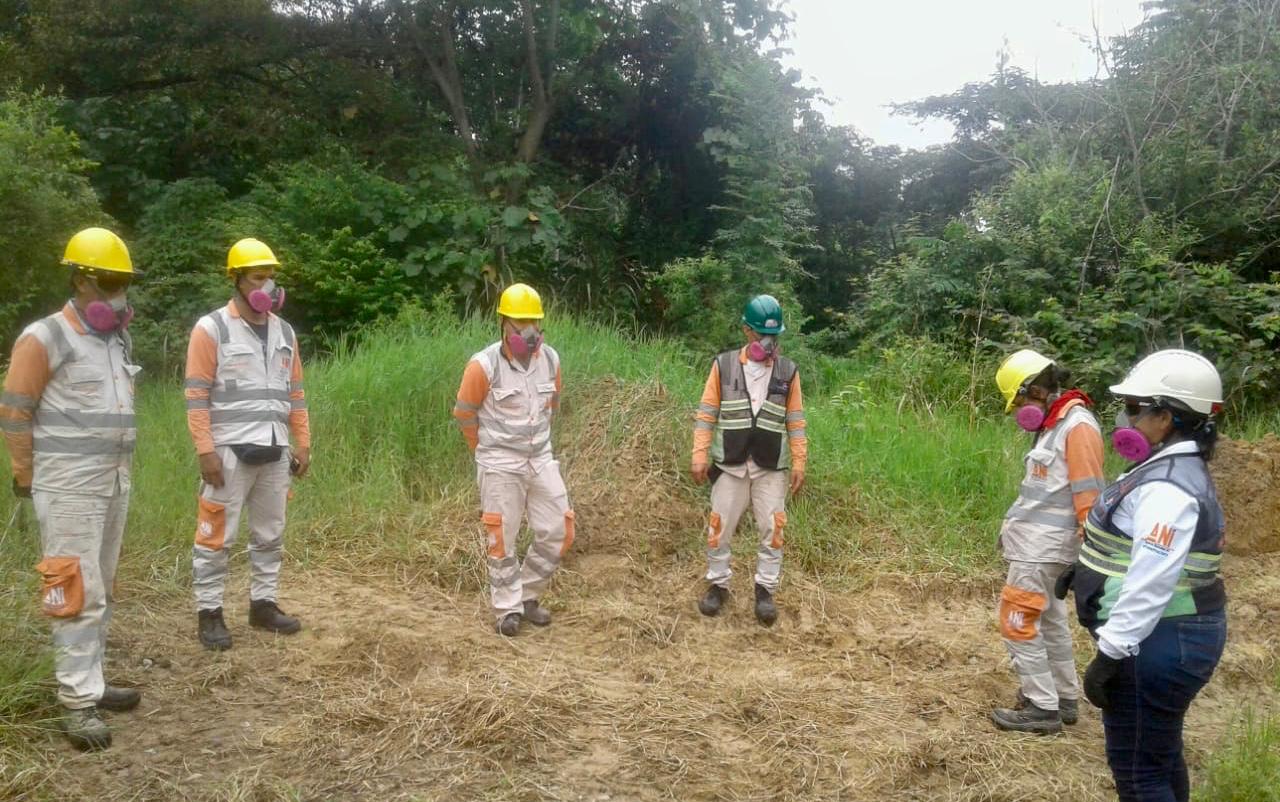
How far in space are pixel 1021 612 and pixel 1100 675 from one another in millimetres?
1394

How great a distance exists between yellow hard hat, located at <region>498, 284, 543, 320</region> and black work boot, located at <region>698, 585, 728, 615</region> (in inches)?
76.6

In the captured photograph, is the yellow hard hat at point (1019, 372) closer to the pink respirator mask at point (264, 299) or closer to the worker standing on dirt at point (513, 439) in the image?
the worker standing on dirt at point (513, 439)

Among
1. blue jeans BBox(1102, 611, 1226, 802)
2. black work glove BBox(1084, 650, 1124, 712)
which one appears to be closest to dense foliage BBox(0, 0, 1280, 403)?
blue jeans BBox(1102, 611, 1226, 802)

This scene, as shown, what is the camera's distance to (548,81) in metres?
13.2

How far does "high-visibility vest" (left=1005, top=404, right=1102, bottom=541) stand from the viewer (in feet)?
13.3

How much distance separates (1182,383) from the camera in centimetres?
285

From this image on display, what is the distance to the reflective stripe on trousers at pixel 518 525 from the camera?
5.08 metres

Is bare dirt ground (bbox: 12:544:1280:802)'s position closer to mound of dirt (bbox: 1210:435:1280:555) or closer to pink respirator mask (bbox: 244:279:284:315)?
mound of dirt (bbox: 1210:435:1280:555)

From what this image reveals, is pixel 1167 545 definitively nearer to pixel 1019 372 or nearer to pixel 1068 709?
pixel 1019 372

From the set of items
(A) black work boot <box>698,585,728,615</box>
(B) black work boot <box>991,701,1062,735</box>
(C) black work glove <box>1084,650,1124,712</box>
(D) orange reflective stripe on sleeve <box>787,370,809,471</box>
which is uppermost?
(D) orange reflective stripe on sleeve <box>787,370,809,471</box>

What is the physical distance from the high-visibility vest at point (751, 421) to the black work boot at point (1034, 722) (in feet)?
5.79

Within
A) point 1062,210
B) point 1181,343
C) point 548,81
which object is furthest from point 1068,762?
point 548,81

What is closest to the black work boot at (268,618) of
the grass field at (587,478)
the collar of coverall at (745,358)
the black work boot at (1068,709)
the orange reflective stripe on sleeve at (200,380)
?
the grass field at (587,478)

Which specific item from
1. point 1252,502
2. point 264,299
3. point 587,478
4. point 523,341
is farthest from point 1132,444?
point 1252,502
